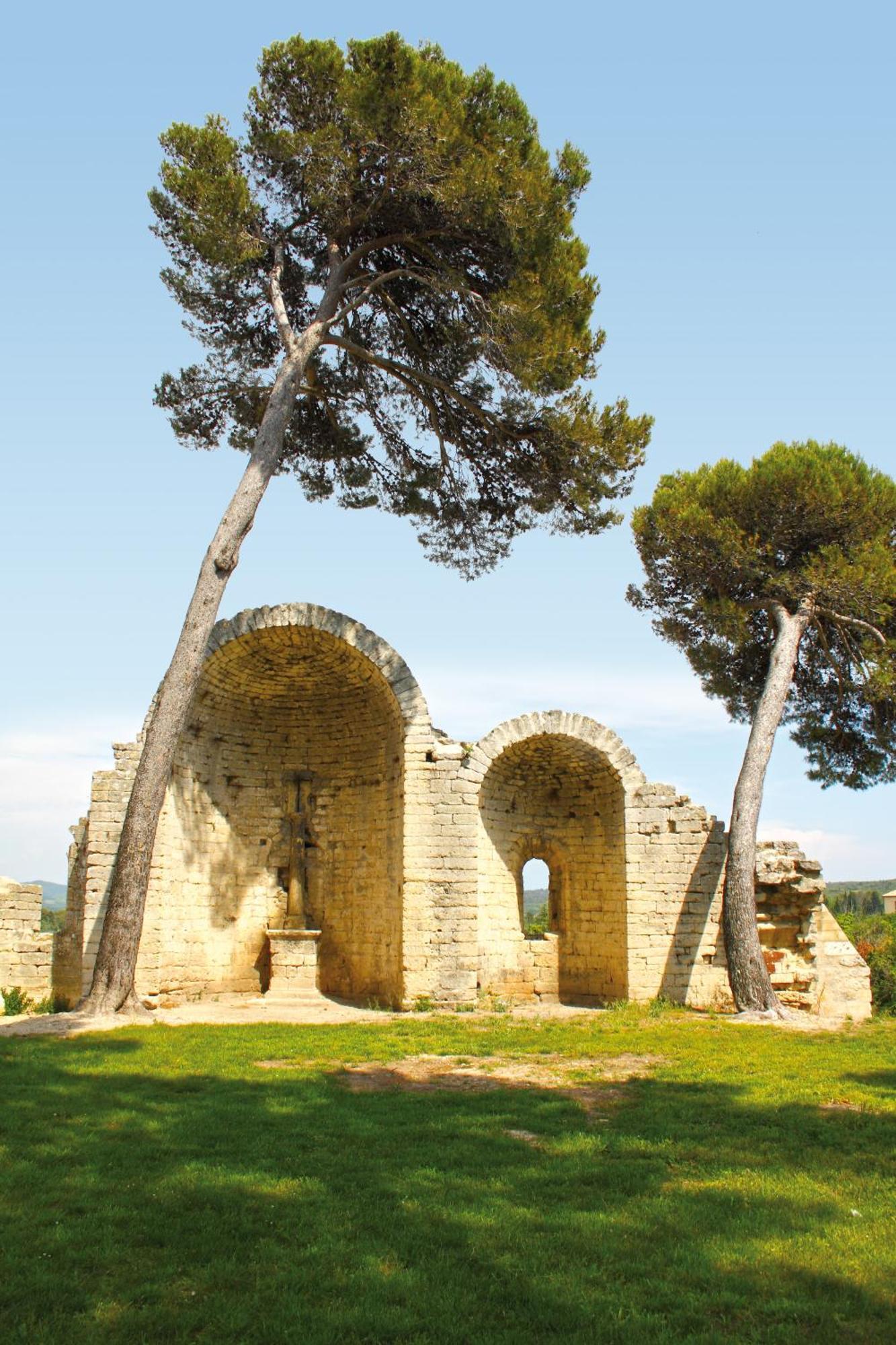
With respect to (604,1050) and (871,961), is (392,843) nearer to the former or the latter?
(604,1050)

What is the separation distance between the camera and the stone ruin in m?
14.6

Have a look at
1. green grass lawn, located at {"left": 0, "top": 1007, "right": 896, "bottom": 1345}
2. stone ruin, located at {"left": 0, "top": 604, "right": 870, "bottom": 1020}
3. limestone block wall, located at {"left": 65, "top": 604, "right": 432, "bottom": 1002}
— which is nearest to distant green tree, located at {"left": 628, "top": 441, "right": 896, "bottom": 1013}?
stone ruin, located at {"left": 0, "top": 604, "right": 870, "bottom": 1020}

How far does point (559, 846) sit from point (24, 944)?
9.08 metres

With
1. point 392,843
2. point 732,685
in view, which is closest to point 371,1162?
point 392,843

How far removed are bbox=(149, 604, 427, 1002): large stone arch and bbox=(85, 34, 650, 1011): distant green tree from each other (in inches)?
109

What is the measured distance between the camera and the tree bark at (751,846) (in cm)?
1398

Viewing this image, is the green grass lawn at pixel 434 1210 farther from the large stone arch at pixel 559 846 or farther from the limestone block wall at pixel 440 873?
the large stone arch at pixel 559 846

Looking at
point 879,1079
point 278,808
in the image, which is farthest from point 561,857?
point 879,1079

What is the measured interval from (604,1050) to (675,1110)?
3.19 metres

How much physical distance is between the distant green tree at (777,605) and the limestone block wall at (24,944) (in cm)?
1055

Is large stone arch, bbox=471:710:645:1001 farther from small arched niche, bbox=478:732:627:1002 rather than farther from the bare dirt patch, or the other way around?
the bare dirt patch

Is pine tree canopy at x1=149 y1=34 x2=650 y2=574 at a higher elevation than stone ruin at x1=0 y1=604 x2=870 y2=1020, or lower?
higher

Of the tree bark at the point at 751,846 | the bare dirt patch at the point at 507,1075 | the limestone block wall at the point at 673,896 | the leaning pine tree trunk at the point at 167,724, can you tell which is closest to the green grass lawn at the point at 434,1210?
the bare dirt patch at the point at 507,1075

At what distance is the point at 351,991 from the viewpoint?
52.7ft
